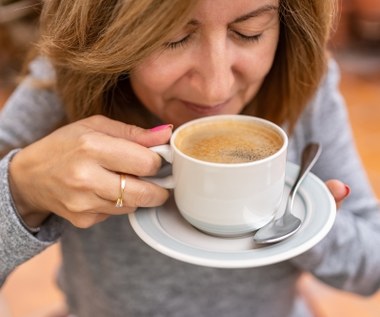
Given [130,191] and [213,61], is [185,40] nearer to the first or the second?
[213,61]

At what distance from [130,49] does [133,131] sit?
4.6 inches

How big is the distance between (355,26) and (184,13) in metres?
3.46

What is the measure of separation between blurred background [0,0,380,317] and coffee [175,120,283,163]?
39cm

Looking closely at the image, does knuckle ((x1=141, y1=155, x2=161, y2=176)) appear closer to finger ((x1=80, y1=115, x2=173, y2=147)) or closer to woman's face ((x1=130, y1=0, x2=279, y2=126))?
finger ((x1=80, y1=115, x2=173, y2=147))

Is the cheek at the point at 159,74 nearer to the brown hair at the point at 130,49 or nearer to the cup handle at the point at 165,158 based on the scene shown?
the brown hair at the point at 130,49

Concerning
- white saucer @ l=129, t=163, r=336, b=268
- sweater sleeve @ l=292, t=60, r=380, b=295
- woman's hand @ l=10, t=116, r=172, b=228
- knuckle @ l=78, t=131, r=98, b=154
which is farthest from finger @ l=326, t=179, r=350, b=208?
knuckle @ l=78, t=131, r=98, b=154

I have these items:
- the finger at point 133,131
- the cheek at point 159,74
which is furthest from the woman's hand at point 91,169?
the cheek at point 159,74

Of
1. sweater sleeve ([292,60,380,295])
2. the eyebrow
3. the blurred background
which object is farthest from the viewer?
the blurred background

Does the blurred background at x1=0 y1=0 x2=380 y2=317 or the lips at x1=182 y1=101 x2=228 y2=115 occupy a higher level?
the lips at x1=182 y1=101 x2=228 y2=115

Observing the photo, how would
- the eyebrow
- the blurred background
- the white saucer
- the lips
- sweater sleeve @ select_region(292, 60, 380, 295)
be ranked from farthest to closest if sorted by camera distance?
the blurred background
sweater sleeve @ select_region(292, 60, 380, 295)
the lips
the eyebrow
the white saucer

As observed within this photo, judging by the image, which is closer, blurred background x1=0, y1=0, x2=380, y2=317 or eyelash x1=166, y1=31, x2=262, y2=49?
eyelash x1=166, y1=31, x2=262, y2=49

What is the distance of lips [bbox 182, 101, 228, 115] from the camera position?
0.86m

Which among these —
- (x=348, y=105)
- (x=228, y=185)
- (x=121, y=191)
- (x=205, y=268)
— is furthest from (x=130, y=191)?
(x=348, y=105)

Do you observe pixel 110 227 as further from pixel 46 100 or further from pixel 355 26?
pixel 355 26
